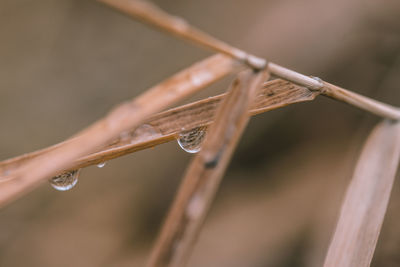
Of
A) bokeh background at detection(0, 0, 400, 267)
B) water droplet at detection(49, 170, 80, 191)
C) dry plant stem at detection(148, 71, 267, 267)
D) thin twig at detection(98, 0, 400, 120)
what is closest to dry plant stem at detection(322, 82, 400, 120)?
thin twig at detection(98, 0, 400, 120)

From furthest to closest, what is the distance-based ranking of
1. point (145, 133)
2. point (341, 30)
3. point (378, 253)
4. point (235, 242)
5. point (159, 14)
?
point (235, 242)
point (341, 30)
point (378, 253)
point (145, 133)
point (159, 14)

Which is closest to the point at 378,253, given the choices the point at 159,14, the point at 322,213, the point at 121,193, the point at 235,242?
the point at 322,213

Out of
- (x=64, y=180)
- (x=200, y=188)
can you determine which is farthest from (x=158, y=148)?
(x=200, y=188)

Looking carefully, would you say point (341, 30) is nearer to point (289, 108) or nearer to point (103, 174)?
point (289, 108)

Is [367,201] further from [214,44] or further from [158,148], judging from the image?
[158,148]

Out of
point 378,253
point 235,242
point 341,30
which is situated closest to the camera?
point 378,253

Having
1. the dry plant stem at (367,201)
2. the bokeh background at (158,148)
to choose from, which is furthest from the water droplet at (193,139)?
the bokeh background at (158,148)
